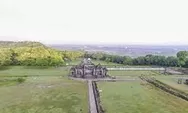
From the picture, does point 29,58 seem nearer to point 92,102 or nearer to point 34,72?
point 34,72

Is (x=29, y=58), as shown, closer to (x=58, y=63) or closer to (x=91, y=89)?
(x=58, y=63)

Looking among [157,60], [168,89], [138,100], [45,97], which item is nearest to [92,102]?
[138,100]

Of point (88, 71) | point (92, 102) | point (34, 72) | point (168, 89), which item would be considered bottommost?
point (34, 72)

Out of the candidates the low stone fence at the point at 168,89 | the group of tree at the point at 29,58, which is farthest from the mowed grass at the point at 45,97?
the group of tree at the point at 29,58

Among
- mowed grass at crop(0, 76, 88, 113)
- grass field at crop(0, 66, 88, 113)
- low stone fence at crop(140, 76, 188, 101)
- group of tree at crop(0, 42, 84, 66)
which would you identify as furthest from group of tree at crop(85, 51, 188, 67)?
mowed grass at crop(0, 76, 88, 113)

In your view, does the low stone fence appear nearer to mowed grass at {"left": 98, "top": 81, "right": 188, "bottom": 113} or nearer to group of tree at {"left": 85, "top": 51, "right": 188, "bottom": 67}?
mowed grass at {"left": 98, "top": 81, "right": 188, "bottom": 113}

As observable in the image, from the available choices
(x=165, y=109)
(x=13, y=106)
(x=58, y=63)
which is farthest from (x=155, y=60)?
(x=13, y=106)

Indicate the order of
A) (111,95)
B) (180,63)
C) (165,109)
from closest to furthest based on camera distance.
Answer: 1. (165,109)
2. (111,95)
3. (180,63)
